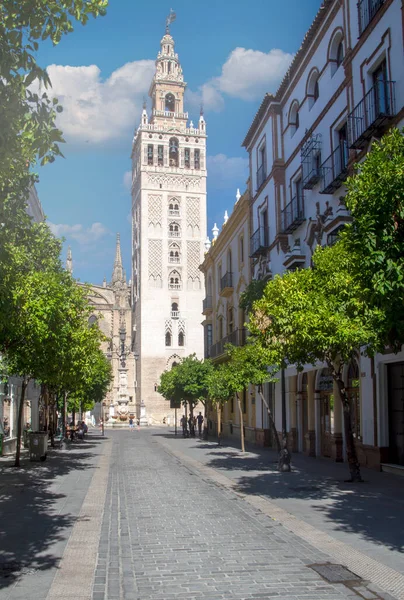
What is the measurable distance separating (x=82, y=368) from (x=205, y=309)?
20.8 meters

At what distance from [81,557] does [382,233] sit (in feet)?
19.7

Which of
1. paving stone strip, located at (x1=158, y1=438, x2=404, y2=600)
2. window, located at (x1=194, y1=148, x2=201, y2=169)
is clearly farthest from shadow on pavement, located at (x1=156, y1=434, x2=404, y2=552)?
window, located at (x1=194, y1=148, x2=201, y2=169)

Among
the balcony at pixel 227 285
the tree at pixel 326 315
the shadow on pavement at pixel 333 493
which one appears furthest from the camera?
the balcony at pixel 227 285

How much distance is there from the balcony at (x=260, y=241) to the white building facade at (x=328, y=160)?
6 cm

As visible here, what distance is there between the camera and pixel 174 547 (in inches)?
339

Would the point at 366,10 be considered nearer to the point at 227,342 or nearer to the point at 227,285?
the point at 227,342

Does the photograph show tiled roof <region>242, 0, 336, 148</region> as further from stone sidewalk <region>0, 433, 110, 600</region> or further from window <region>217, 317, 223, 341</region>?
stone sidewalk <region>0, 433, 110, 600</region>

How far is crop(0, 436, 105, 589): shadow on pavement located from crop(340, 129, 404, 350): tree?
5714 mm

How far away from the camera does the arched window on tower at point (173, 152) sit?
83188 mm

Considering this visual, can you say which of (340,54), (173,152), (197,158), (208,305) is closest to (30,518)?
(340,54)

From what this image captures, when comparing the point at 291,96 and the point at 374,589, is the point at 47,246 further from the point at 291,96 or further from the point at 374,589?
the point at 374,589

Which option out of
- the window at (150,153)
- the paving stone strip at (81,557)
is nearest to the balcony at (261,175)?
the paving stone strip at (81,557)

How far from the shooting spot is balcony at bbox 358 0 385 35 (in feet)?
57.3

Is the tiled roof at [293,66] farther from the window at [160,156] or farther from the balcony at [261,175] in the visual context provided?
the window at [160,156]
